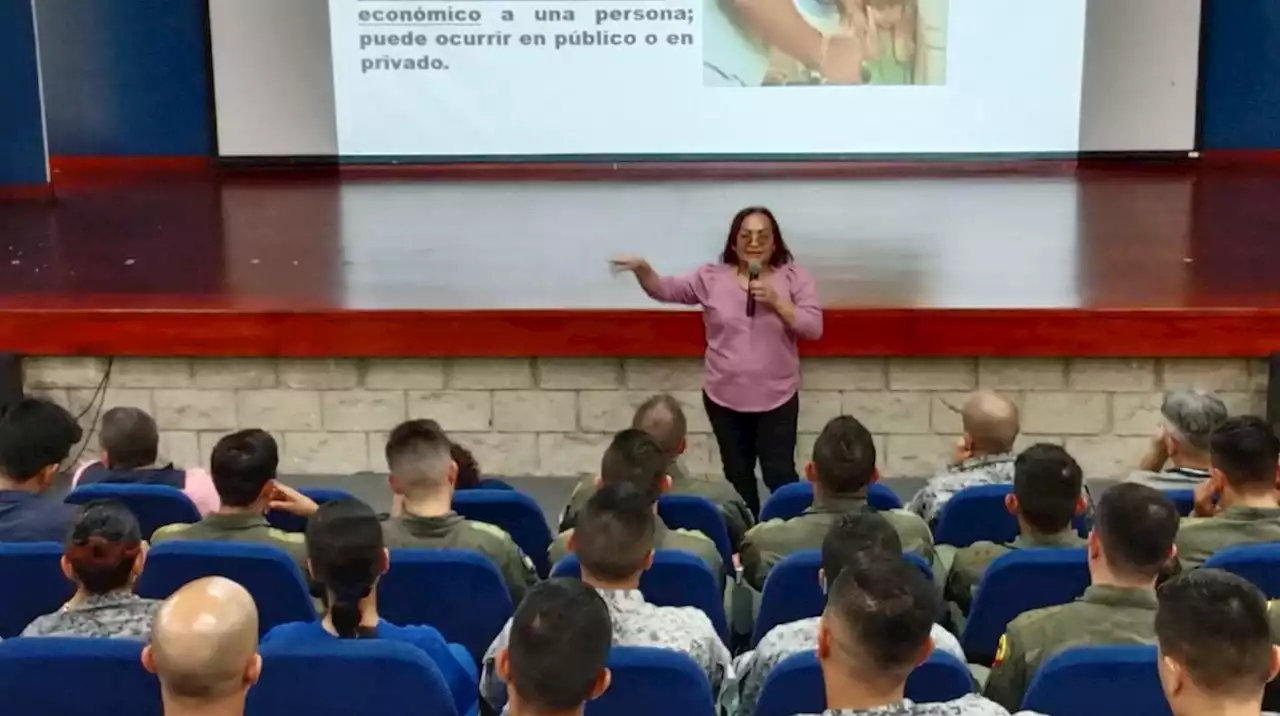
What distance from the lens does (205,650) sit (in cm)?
176

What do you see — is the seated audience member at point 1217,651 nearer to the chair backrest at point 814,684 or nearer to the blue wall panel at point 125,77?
the chair backrest at point 814,684

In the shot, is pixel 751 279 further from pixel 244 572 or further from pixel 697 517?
pixel 244 572

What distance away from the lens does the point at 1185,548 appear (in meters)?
2.64

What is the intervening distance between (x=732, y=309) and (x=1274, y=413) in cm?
165

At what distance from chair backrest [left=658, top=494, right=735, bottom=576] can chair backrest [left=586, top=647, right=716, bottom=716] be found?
3.47 ft

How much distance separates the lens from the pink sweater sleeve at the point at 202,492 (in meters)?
3.19

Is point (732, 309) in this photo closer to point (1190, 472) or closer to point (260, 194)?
point (1190, 472)

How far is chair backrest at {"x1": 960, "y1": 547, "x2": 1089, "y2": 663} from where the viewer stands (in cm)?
242

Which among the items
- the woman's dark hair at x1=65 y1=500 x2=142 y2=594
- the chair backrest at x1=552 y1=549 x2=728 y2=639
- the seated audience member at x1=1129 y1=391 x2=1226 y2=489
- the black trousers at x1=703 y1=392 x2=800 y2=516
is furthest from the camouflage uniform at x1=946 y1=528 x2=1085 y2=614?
the woman's dark hair at x1=65 y1=500 x2=142 y2=594

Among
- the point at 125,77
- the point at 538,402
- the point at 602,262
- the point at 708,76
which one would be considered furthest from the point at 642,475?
the point at 125,77

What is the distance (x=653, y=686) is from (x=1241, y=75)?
7.48m

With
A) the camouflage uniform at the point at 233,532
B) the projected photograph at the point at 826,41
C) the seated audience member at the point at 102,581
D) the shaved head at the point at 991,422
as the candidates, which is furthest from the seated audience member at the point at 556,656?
the projected photograph at the point at 826,41

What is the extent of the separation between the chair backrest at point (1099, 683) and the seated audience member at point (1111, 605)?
0.19 metres

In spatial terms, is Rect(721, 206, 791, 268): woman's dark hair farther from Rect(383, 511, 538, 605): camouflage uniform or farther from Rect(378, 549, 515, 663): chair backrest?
Rect(378, 549, 515, 663): chair backrest
